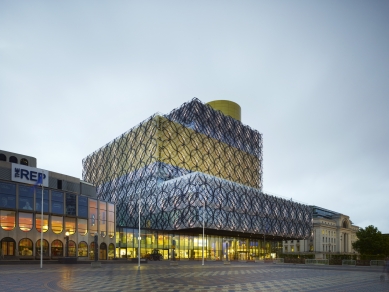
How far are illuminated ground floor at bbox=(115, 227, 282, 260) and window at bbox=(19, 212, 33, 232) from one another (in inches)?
1322

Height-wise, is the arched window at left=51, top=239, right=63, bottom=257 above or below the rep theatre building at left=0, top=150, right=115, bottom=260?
below

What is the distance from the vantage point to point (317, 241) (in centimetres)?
17550

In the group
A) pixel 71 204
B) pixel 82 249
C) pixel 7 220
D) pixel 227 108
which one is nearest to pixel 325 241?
pixel 227 108

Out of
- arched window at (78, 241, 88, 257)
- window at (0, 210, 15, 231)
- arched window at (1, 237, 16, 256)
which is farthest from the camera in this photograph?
arched window at (78, 241, 88, 257)

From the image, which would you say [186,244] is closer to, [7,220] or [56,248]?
[56,248]

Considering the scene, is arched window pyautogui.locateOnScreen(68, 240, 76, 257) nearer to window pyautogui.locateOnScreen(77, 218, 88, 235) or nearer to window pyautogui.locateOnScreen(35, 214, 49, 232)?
window pyautogui.locateOnScreen(77, 218, 88, 235)

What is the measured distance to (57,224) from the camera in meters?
74.7

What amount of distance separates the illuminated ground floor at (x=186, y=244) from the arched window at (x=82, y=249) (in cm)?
1975

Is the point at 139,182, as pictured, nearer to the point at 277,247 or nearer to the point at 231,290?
the point at 277,247

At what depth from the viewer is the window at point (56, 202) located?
74.3m

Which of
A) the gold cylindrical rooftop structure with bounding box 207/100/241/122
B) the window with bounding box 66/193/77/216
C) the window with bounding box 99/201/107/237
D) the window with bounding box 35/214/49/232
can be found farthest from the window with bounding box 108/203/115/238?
the gold cylindrical rooftop structure with bounding box 207/100/241/122

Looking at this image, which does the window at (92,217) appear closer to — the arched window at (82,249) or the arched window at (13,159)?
the arched window at (82,249)

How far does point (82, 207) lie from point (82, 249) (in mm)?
8680

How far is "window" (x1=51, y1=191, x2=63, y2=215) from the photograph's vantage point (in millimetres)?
74312
